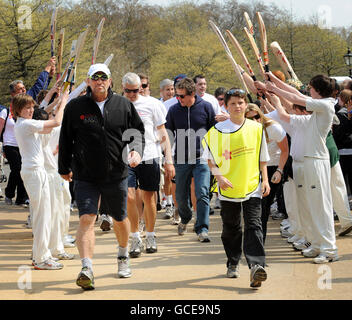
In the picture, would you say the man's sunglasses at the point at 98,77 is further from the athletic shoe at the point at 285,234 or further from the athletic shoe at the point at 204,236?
the athletic shoe at the point at 285,234

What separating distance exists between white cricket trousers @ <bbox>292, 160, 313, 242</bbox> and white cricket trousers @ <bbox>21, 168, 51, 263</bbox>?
9.86 ft

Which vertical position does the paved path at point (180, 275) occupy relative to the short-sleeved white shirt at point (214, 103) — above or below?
below

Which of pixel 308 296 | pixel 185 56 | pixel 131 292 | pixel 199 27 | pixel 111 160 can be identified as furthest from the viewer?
pixel 199 27

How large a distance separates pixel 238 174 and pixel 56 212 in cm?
265

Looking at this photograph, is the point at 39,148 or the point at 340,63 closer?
the point at 39,148

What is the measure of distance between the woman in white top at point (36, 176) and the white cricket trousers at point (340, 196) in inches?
149

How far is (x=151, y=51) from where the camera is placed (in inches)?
1917

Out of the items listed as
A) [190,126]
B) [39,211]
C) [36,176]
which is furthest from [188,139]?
[39,211]

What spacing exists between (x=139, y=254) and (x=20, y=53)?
21.9 m

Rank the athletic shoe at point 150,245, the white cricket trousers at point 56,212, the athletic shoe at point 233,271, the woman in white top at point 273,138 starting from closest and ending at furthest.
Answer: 1. the athletic shoe at point 233,271
2. the woman in white top at point 273,138
3. the white cricket trousers at point 56,212
4. the athletic shoe at point 150,245

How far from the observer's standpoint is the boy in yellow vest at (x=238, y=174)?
18.7 ft

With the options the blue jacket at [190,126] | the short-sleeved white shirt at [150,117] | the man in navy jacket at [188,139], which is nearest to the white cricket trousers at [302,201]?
the man in navy jacket at [188,139]

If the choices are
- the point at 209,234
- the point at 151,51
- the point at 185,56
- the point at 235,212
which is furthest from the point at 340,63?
the point at 235,212

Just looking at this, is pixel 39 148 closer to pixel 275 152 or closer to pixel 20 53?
pixel 275 152
